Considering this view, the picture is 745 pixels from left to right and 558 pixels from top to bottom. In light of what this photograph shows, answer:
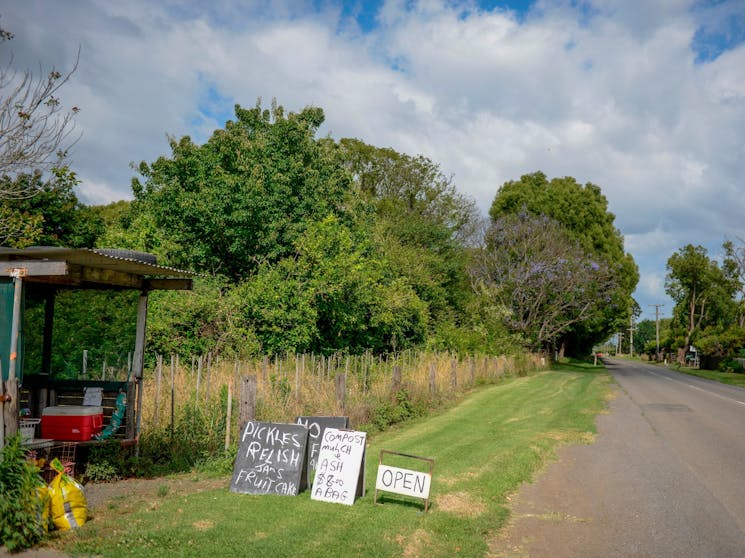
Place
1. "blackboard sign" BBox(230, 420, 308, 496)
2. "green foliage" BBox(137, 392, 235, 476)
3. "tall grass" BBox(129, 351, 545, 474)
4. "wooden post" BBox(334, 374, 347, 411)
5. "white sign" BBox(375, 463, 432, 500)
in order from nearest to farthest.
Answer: "white sign" BBox(375, 463, 432, 500) → "blackboard sign" BBox(230, 420, 308, 496) → "green foliage" BBox(137, 392, 235, 476) → "tall grass" BBox(129, 351, 545, 474) → "wooden post" BBox(334, 374, 347, 411)

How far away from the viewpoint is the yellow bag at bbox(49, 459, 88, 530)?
24.2 ft

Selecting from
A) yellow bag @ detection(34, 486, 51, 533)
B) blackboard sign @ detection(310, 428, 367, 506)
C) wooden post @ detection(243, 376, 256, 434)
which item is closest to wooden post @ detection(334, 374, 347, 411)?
wooden post @ detection(243, 376, 256, 434)

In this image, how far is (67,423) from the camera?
33.2 ft

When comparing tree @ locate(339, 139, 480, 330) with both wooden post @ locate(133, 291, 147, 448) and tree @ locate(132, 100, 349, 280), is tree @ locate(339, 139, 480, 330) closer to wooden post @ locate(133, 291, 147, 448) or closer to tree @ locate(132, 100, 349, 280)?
tree @ locate(132, 100, 349, 280)

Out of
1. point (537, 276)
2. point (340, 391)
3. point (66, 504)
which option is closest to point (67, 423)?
point (66, 504)

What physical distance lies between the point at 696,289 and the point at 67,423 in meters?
78.6

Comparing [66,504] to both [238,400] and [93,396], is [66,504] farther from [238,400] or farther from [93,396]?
[238,400]

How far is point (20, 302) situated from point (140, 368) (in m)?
3.20

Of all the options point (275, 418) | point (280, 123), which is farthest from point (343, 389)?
point (280, 123)

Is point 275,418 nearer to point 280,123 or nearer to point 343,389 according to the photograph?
point 343,389

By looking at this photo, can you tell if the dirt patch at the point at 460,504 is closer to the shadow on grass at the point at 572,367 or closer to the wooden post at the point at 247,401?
the wooden post at the point at 247,401

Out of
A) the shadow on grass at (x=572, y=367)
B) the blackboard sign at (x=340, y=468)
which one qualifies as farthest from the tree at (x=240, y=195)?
the shadow on grass at (x=572, y=367)

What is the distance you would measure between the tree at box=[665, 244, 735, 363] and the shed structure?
73960 mm

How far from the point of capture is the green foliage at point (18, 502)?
22.0 feet
